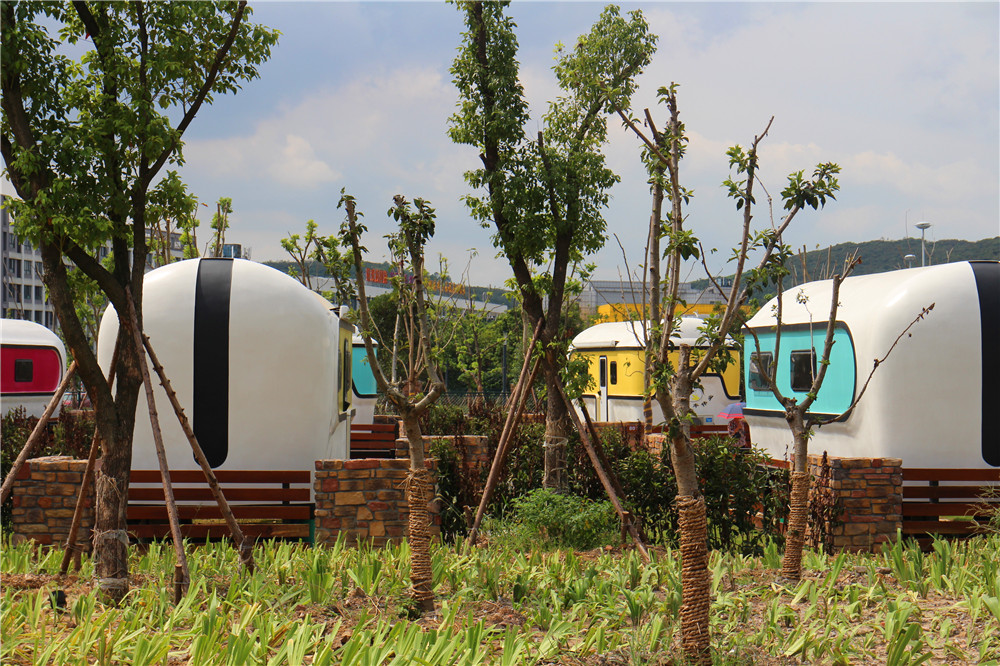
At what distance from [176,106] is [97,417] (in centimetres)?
258

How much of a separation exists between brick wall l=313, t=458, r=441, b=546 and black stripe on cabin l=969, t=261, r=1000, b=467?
6.12 m

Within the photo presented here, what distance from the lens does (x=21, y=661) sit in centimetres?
424

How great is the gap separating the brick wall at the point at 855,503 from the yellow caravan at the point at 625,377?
7906 millimetres

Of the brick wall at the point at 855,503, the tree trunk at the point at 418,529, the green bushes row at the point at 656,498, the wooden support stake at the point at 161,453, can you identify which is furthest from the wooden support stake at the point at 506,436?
the brick wall at the point at 855,503

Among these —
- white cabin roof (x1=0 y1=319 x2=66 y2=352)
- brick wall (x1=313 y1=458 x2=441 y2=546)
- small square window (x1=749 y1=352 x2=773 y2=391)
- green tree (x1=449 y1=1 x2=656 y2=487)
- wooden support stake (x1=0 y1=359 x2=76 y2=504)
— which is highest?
green tree (x1=449 y1=1 x2=656 y2=487)

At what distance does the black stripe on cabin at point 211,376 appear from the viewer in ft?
26.4

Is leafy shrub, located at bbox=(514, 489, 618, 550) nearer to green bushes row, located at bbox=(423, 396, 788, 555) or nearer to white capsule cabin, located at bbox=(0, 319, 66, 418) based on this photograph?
green bushes row, located at bbox=(423, 396, 788, 555)

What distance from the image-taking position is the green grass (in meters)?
4.27

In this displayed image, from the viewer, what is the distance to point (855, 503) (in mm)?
8047

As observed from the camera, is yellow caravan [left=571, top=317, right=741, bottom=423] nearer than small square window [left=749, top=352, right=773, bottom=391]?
No

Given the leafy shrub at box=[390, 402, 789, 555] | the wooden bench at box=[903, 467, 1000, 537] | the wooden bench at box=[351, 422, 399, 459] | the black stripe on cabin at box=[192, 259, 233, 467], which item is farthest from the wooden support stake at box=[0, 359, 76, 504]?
the wooden bench at box=[351, 422, 399, 459]

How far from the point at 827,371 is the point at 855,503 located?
2.06 meters

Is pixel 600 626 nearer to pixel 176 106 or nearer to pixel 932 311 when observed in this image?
pixel 176 106

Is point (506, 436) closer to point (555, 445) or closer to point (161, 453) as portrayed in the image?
point (555, 445)
